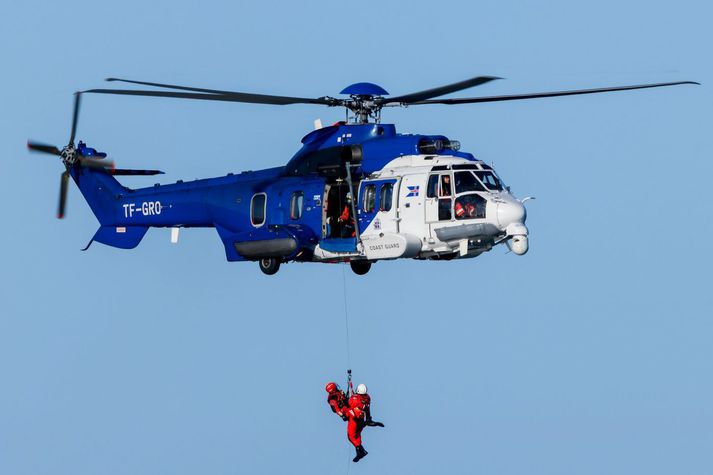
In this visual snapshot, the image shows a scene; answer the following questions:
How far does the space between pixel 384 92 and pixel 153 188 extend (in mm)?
5879

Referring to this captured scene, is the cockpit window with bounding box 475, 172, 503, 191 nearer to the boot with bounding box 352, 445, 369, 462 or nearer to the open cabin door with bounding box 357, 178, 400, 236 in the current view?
the open cabin door with bounding box 357, 178, 400, 236

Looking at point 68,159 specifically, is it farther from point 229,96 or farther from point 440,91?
point 440,91

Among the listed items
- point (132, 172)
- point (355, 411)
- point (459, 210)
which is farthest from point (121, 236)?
point (459, 210)

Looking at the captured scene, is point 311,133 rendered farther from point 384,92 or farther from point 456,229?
point 456,229

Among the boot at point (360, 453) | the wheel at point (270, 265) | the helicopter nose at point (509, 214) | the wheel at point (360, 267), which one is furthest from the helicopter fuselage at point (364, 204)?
the boot at point (360, 453)

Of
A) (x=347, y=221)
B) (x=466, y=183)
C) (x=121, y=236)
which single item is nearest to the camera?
(x=466, y=183)

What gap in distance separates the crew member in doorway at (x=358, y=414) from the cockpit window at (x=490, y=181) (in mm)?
3787

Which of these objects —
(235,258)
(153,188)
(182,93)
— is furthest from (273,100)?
(153,188)

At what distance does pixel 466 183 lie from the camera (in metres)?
22.9

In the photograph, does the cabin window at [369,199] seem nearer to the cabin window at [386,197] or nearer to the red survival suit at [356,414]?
the cabin window at [386,197]

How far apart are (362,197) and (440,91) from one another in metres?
2.19

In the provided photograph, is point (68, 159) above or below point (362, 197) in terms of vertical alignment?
above

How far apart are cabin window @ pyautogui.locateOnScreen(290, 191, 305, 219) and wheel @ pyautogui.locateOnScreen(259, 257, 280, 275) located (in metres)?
0.81

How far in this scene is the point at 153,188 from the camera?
27594mm
